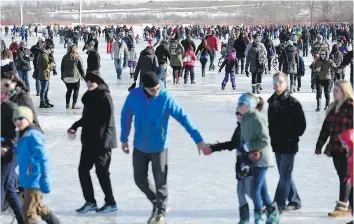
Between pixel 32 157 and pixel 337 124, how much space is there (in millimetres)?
2527

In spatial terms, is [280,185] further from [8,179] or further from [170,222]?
[8,179]

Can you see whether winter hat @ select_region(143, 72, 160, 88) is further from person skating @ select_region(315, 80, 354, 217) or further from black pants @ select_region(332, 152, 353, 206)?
black pants @ select_region(332, 152, 353, 206)

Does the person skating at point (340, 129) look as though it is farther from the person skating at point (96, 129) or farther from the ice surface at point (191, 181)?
the person skating at point (96, 129)

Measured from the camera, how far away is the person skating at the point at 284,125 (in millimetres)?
5828

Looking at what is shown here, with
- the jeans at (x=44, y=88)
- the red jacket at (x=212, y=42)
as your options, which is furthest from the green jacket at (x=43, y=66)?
the red jacket at (x=212, y=42)

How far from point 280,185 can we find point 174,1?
173m

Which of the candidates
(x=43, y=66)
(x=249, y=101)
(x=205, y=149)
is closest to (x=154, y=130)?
(x=205, y=149)

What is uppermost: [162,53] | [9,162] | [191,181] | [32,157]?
[162,53]

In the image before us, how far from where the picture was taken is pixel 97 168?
20.2 ft

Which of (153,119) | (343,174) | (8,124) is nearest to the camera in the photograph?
(8,124)

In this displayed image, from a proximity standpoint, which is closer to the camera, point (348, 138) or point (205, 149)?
point (348, 138)

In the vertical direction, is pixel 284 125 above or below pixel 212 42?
below

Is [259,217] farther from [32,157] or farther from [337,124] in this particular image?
[32,157]

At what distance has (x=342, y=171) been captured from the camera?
591 centimetres
